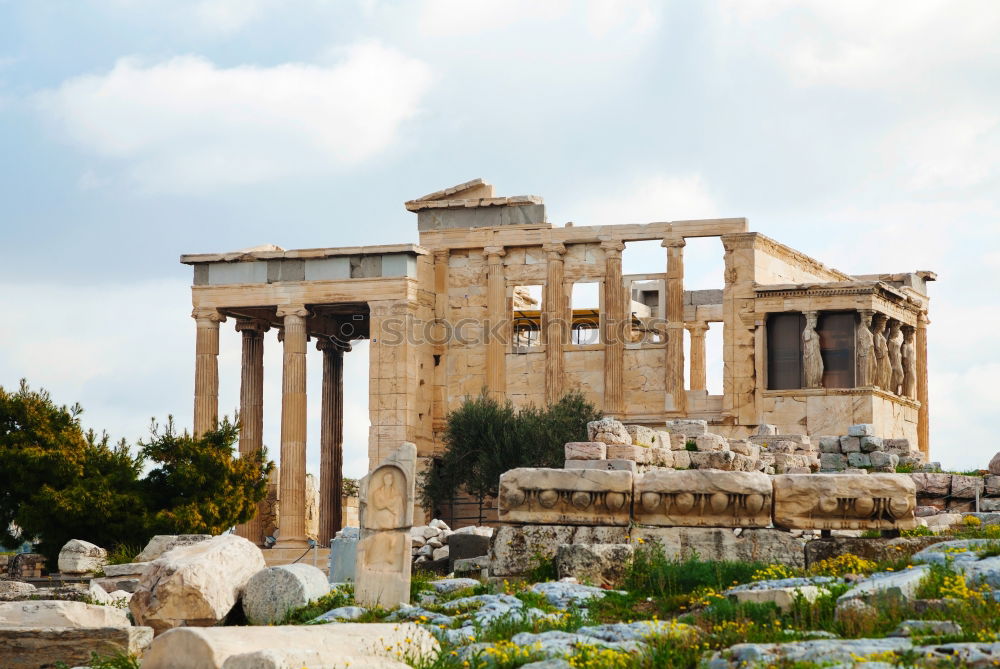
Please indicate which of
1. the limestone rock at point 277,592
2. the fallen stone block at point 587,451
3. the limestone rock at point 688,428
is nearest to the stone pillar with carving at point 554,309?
the limestone rock at point 688,428

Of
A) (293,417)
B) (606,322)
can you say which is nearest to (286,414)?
(293,417)

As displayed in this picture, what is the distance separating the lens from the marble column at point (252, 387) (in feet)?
127

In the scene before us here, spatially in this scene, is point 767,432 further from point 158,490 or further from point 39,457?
point 39,457

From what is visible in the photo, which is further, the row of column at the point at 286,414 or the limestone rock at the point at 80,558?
the row of column at the point at 286,414

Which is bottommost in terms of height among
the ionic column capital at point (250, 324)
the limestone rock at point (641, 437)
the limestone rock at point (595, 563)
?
the limestone rock at point (595, 563)

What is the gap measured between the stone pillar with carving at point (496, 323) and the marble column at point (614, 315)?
2214 mm

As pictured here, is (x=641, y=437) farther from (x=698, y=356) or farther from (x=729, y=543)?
(x=698, y=356)

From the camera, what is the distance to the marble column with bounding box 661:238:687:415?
117ft

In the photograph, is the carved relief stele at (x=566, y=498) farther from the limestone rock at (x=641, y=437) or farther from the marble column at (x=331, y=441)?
the marble column at (x=331, y=441)

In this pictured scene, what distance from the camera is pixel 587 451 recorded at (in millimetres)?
23188

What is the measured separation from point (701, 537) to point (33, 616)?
585 centimetres

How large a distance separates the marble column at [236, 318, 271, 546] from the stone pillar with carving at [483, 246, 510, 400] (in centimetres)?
574

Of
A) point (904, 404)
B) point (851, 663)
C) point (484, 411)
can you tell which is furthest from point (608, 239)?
point (851, 663)

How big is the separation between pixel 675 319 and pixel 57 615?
933 inches
